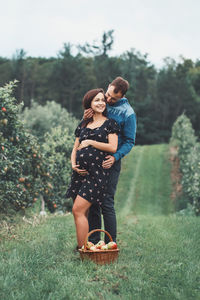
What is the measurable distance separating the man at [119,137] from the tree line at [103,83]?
127 ft

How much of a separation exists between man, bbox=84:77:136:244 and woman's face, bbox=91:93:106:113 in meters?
0.12

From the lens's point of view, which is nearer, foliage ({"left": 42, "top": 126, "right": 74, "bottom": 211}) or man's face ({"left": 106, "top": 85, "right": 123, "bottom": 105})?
man's face ({"left": 106, "top": 85, "right": 123, "bottom": 105})

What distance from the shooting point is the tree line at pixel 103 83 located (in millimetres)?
45406

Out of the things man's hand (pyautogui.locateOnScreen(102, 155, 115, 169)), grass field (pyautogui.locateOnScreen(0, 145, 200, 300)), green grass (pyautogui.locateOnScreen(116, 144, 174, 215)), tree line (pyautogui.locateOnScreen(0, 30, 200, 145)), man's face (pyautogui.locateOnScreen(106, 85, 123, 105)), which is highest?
tree line (pyautogui.locateOnScreen(0, 30, 200, 145))

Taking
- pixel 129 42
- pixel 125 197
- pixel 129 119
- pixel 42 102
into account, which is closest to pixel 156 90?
pixel 129 42

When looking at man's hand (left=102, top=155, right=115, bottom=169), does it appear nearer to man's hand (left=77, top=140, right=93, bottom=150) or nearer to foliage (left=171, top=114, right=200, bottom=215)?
man's hand (left=77, top=140, right=93, bottom=150)

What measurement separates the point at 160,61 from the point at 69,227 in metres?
53.4

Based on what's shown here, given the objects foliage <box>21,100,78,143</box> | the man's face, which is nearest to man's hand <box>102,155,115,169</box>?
the man's face

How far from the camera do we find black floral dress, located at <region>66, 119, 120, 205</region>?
4.43 metres

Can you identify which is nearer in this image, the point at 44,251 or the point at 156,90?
the point at 44,251

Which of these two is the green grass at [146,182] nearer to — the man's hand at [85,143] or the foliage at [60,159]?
the foliage at [60,159]

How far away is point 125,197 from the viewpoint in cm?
2494

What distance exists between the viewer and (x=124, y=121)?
15.6 feet

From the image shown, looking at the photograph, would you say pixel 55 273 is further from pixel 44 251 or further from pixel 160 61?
pixel 160 61
